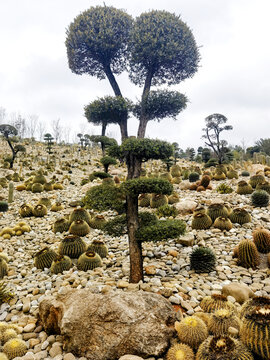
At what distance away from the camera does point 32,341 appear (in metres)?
3.21

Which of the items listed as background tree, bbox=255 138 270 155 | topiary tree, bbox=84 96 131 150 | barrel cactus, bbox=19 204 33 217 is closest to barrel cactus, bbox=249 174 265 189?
topiary tree, bbox=84 96 131 150

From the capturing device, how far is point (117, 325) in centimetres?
275

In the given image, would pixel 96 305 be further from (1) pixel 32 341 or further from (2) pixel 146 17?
(2) pixel 146 17

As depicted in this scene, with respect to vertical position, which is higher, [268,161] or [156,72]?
[156,72]

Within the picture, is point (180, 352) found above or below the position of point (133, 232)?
below

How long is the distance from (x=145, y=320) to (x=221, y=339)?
0.86 meters

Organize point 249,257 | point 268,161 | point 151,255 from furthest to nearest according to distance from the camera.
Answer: point 268,161 → point 151,255 → point 249,257

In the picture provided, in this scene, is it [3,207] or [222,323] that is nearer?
[222,323]

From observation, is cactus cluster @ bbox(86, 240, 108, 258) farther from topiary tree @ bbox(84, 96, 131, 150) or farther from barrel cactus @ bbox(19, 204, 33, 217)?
barrel cactus @ bbox(19, 204, 33, 217)

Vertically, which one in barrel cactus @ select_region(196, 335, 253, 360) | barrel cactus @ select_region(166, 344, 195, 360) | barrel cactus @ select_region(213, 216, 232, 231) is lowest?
barrel cactus @ select_region(166, 344, 195, 360)

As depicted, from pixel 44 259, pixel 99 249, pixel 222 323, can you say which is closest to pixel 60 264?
pixel 44 259

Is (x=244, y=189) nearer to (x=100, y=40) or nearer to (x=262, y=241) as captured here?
(x=262, y=241)

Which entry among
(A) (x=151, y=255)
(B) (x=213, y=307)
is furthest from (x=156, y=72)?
(B) (x=213, y=307)

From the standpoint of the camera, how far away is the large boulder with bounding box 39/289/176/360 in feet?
8.65
